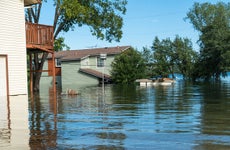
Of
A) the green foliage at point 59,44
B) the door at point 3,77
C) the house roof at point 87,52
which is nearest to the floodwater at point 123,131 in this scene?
the door at point 3,77

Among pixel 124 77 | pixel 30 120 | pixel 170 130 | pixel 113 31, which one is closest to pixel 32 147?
pixel 170 130

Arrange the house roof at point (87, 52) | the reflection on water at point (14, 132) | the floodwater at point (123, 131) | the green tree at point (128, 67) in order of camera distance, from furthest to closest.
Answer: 1. the house roof at point (87, 52)
2. the green tree at point (128, 67)
3. the reflection on water at point (14, 132)
4. the floodwater at point (123, 131)

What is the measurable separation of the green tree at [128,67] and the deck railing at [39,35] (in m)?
25.7

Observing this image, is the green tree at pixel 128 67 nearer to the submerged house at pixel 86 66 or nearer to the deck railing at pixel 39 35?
the submerged house at pixel 86 66

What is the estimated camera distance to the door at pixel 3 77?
20219mm

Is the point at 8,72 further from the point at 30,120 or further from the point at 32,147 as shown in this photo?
the point at 32,147

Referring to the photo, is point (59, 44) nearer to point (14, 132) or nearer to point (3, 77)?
point (3, 77)

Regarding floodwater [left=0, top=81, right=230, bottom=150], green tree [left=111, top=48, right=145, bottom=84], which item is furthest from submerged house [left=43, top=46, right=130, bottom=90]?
floodwater [left=0, top=81, right=230, bottom=150]

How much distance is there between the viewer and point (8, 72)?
20.5m

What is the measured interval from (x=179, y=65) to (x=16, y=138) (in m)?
53.1

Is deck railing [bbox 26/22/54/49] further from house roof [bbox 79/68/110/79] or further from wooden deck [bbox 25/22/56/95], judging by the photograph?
house roof [bbox 79/68/110/79]

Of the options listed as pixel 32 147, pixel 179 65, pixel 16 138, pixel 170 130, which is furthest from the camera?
pixel 179 65

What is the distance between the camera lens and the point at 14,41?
2081 centimetres

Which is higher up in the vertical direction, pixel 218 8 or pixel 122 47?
pixel 218 8
